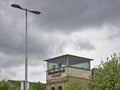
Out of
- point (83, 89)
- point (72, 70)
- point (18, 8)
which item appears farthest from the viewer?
point (72, 70)

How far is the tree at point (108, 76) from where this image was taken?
123ft

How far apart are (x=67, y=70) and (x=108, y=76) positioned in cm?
3813

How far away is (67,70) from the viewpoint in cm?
7569

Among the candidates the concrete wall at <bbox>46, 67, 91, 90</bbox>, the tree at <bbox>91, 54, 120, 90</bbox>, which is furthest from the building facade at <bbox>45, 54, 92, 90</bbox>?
the tree at <bbox>91, 54, 120, 90</bbox>

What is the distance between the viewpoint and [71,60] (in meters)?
76.6

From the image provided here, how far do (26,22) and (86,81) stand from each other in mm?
50561

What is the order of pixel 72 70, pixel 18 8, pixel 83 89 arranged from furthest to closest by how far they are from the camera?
pixel 72 70, pixel 83 89, pixel 18 8

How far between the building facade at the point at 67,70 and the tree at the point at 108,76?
1397 inches

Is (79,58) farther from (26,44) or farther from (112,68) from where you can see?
(26,44)

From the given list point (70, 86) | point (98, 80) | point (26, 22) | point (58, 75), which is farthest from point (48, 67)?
point (26, 22)

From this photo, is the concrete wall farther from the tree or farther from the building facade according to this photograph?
the tree

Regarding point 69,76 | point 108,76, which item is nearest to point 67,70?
point 69,76

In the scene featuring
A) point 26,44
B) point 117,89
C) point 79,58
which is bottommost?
point 117,89

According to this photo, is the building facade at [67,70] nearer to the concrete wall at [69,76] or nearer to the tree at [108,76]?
the concrete wall at [69,76]
